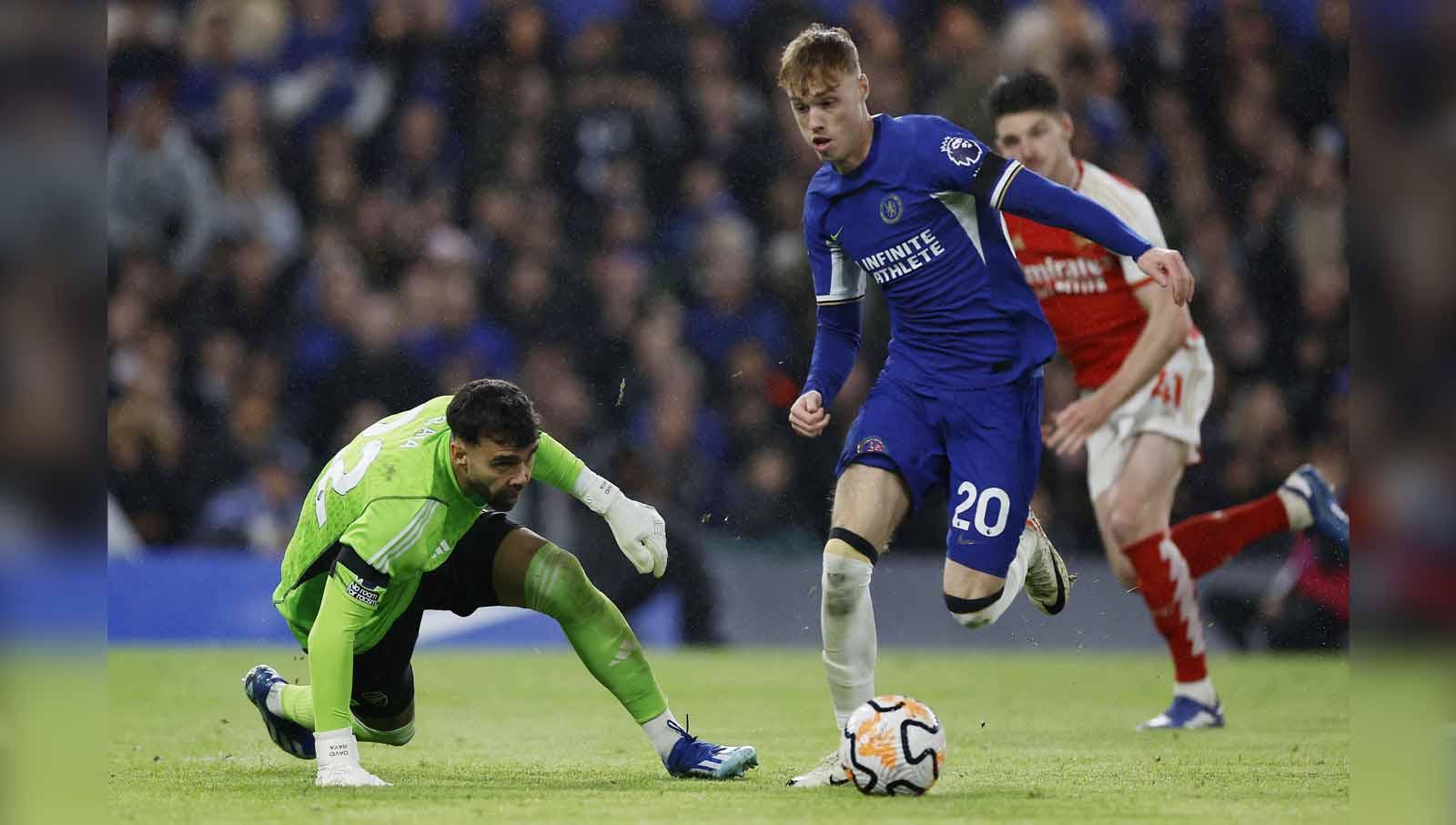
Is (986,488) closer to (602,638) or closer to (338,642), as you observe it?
(602,638)

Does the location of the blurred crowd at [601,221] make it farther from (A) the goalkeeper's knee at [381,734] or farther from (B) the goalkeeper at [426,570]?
(B) the goalkeeper at [426,570]

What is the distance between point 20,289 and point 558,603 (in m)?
3.19

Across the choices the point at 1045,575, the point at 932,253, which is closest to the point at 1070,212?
the point at 932,253

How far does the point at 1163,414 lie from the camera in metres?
7.91

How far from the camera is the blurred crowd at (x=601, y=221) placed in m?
11.1

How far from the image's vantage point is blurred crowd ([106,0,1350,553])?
1110cm

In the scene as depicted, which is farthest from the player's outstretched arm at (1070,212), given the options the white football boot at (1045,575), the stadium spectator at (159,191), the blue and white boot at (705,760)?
the stadium spectator at (159,191)

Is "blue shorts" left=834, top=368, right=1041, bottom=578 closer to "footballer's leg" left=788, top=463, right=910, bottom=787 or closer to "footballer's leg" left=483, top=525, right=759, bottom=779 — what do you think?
"footballer's leg" left=788, top=463, right=910, bottom=787

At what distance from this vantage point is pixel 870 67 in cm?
1238

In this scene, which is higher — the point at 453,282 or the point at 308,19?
the point at 308,19

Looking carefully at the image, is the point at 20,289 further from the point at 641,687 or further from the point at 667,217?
the point at 667,217

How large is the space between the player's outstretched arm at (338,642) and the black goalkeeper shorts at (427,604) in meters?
0.41

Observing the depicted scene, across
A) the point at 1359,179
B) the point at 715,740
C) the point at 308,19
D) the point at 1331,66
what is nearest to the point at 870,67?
the point at 1331,66

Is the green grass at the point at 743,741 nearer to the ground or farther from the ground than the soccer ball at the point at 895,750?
nearer to the ground
